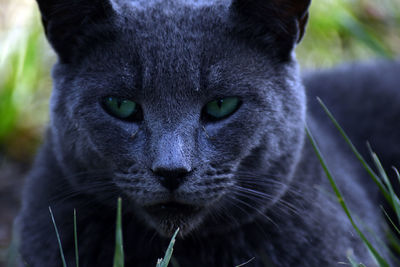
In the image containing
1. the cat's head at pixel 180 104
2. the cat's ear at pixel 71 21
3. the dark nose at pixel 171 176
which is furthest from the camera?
the cat's ear at pixel 71 21

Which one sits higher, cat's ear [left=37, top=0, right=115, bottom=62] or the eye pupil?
cat's ear [left=37, top=0, right=115, bottom=62]

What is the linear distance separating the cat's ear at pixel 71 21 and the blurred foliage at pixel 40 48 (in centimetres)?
145

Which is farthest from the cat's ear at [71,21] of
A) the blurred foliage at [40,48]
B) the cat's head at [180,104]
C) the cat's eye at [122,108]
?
the blurred foliage at [40,48]

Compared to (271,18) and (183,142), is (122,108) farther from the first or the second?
(271,18)

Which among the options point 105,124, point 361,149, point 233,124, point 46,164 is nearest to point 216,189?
point 233,124

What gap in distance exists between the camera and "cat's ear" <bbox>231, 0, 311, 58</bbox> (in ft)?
5.60

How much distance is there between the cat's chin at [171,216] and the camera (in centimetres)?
155

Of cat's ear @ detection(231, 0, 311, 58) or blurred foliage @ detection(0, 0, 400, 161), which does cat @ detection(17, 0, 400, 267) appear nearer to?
cat's ear @ detection(231, 0, 311, 58)

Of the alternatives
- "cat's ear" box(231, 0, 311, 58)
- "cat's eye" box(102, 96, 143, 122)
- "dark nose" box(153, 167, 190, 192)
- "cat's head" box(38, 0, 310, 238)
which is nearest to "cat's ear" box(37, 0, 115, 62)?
"cat's head" box(38, 0, 310, 238)

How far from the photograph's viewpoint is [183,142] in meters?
1.48

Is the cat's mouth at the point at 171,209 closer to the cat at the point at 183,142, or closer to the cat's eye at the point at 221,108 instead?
the cat at the point at 183,142

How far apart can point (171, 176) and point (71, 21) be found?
0.62 meters

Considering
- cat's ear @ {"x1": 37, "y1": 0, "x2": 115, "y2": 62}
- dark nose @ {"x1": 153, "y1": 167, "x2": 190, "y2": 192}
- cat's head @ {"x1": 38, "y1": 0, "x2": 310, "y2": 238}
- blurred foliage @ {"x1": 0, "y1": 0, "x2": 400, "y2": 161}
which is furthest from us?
blurred foliage @ {"x1": 0, "y1": 0, "x2": 400, "y2": 161}

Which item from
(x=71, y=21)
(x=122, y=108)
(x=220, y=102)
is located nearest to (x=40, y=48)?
(x=71, y=21)
